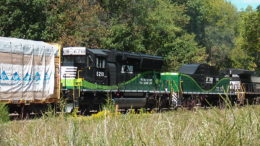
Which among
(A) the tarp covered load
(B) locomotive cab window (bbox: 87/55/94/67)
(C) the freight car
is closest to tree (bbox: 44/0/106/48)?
(B) locomotive cab window (bbox: 87/55/94/67)

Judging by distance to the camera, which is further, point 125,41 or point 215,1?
point 215,1

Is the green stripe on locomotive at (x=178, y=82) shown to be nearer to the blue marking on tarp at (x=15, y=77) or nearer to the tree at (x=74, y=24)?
the tree at (x=74, y=24)

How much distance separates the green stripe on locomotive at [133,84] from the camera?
55.1 feet

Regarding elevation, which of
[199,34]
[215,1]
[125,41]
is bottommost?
[125,41]

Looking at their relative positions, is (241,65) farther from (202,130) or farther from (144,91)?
(202,130)

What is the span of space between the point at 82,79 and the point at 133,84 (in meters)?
3.98

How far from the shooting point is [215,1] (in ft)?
365

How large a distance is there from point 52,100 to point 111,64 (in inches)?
158

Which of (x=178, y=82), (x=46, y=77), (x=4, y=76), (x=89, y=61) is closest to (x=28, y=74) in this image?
(x=46, y=77)

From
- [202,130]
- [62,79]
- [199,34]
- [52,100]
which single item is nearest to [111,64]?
[62,79]

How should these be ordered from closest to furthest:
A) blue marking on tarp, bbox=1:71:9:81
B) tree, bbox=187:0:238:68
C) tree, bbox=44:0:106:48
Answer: blue marking on tarp, bbox=1:71:9:81
tree, bbox=44:0:106:48
tree, bbox=187:0:238:68

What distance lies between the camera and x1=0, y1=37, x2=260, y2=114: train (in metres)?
14.5

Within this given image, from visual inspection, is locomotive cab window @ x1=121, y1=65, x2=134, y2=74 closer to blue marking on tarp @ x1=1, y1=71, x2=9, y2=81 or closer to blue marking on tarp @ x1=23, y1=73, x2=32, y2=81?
blue marking on tarp @ x1=23, y1=73, x2=32, y2=81

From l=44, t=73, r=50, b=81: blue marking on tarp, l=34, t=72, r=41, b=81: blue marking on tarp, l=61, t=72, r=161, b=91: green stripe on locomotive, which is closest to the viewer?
l=34, t=72, r=41, b=81: blue marking on tarp
